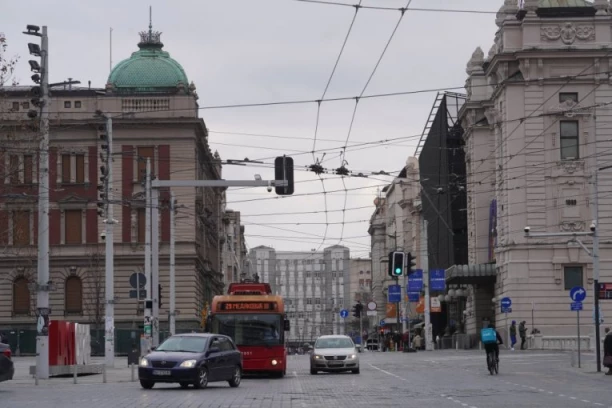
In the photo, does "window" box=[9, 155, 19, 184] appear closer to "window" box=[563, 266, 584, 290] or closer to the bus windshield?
the bus windshield

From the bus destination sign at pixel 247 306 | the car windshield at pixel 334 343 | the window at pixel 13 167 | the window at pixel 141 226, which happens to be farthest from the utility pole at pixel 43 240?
the window at pixel 141 226

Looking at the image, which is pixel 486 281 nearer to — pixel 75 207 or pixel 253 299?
pixel 75 207

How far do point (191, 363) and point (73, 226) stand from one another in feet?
192

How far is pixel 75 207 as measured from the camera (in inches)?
3543

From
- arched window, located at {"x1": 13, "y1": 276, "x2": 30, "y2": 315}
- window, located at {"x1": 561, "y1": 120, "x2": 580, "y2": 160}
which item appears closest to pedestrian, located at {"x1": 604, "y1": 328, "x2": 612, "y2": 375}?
window, located at {"x1": 561, "y1": 120, "x2": 580, "y2": 160}

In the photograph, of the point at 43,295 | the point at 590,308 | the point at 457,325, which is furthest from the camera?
the point at 457,325

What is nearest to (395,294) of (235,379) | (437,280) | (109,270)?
(437,280)

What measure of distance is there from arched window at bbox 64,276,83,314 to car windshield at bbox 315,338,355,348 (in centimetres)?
4617

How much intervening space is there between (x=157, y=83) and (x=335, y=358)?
4901cm

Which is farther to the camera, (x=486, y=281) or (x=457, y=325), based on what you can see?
(x=457, y=325)

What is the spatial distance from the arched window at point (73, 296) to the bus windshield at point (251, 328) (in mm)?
48454

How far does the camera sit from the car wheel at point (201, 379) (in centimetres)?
3319

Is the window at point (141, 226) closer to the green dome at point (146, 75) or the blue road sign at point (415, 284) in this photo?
the green dome at point (146, 75)

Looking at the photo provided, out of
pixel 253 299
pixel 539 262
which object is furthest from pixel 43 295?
pixel 539 262
